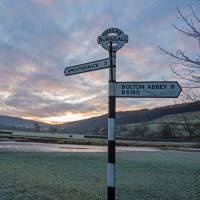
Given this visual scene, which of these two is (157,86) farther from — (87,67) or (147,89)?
(87,67)

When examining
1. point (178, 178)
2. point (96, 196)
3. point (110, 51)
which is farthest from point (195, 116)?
point (178, 178)

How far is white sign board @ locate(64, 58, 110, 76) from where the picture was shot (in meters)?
9.38

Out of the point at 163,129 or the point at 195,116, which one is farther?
the point at 163,129

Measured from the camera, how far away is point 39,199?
11.3m

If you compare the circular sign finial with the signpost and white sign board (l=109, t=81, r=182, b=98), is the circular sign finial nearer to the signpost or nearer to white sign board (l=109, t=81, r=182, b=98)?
the signpost

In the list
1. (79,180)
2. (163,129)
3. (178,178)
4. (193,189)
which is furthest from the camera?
(163,129)

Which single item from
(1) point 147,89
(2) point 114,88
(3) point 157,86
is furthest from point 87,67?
(3) point 157,86

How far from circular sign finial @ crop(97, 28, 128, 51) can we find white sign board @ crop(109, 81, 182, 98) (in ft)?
2.86

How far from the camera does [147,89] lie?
8883 mm

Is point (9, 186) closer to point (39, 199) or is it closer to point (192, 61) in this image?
point (39, 199)

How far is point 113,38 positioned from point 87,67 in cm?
92

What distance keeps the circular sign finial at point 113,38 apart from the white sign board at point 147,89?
870 millimetres

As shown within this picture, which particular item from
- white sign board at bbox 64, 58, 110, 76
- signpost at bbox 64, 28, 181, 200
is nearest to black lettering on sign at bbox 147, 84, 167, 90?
signpost at bbox 64, 28, 181, 200

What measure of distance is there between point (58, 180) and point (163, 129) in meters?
151
